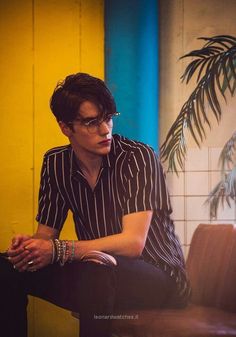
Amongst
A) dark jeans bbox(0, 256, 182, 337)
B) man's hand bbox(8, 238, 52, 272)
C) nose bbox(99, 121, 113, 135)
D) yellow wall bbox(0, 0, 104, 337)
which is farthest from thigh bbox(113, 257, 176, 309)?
yellow wall bbox(0, 0, 104, 337)

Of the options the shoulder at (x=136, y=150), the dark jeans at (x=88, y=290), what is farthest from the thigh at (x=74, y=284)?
the shoulder at (x=136, y=150)

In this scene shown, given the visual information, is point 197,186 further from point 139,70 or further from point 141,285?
point 141,285

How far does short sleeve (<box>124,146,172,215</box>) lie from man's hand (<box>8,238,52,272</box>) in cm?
30

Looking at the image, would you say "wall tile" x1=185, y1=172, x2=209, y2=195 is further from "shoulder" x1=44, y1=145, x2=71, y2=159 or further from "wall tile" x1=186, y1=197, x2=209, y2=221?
"shoulder" x1=44, y1=145, x2=71, y2=159

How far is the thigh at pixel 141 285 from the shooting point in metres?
1.59

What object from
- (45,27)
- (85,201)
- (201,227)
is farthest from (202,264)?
(45,27)

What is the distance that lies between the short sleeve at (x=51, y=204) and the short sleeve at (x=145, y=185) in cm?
30

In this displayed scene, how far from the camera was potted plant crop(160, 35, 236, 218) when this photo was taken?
6.86 ft

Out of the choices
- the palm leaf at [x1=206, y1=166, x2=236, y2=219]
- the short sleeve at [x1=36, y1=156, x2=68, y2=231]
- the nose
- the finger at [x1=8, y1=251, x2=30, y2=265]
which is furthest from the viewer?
the palm leaf at [x1=206, y1=166, x2=236, y2=219]

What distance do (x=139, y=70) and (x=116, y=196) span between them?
58 cm

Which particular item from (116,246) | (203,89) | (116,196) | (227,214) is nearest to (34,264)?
(116,246)

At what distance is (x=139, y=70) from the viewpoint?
2109 mm

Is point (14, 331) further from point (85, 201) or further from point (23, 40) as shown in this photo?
point (23, 40)

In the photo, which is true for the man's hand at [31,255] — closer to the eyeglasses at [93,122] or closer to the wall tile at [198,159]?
the eyeglasses at [93,122]
